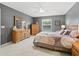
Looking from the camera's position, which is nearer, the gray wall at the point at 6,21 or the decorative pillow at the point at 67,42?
the decorative pillow at the point at 67,42

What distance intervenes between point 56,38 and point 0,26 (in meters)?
3.01

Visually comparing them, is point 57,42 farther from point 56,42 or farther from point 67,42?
point 67,42

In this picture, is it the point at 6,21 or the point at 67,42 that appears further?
the point at 6,21

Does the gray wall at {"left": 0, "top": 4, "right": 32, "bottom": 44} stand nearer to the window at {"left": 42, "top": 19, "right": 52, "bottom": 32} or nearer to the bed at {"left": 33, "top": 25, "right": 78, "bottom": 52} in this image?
the bed at {"left": 33, "top": 25, "right": 78, "bottom": 52}

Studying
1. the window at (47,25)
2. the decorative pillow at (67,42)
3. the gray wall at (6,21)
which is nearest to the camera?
the decorative pillow at (67,42)

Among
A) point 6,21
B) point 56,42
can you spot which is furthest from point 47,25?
point 56,42

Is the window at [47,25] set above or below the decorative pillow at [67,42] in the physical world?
above

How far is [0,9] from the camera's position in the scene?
512 cm

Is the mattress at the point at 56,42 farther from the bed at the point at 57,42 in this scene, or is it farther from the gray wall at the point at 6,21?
the gray wall at the point at 6,21

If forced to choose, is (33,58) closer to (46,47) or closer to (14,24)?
(46,47)

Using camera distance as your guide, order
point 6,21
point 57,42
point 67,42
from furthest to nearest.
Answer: point 6,21, point 57,42, point 67,42

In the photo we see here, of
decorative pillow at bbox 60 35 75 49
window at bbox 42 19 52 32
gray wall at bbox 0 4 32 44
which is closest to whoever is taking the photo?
decorative pillow at bbox 60 35 75 49

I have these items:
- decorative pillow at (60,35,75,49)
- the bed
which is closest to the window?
the bed

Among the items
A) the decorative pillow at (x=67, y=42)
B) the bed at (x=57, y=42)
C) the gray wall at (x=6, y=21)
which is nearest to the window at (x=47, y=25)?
the gray wall at (x=6, y=21)
